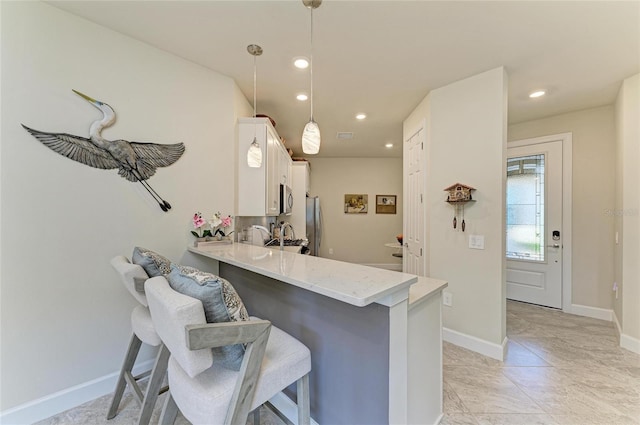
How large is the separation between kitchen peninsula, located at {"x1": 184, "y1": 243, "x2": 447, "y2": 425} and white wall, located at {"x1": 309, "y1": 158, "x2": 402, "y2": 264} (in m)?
4.84

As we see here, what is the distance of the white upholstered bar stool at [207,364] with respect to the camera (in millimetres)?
869

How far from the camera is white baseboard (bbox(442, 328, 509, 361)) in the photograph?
234 cm

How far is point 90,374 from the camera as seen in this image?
5.98 feet

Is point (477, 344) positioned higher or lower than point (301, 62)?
lower

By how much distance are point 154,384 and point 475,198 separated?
9.42 feet

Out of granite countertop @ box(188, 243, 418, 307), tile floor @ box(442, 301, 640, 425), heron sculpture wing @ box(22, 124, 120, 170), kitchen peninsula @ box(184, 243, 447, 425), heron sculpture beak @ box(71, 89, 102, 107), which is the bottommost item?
tile floor @ box(442, 301, 640, 425)

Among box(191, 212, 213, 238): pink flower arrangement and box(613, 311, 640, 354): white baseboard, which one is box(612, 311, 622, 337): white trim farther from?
box(191, 212, 213, 238): pink flower arrangement

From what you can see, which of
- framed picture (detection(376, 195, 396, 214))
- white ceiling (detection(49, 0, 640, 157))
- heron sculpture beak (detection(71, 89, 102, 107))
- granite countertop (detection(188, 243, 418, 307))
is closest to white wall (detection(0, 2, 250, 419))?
heron sculpture beak (detection(71, 89, 102, 107))

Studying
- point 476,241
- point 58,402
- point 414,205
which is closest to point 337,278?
point 476,241

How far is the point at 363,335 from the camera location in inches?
49.3

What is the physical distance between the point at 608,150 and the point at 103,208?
5.32 metres

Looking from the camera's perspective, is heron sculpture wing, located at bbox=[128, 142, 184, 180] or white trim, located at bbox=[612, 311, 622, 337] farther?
white trim, located at bbox=[612, 311, 622, 337]

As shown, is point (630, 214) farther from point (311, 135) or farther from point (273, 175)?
point (273, 175)

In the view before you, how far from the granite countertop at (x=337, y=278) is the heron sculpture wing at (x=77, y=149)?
1.18 meters
